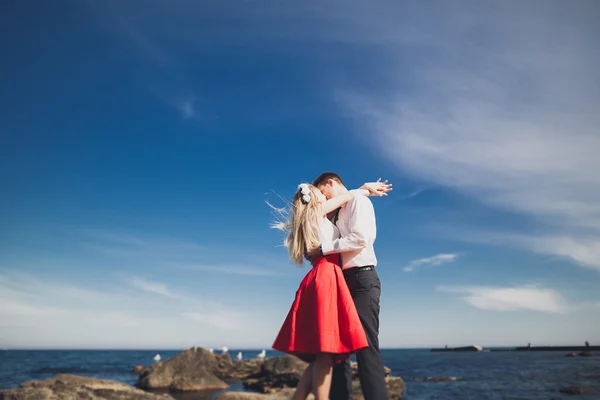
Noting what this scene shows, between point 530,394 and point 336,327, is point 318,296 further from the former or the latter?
point 530,394

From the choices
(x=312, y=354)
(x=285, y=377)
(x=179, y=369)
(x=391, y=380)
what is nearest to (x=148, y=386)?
(x=179, y=369)

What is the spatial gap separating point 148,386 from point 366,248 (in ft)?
64.9

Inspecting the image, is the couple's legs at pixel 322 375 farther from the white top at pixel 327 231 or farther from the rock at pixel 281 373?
the rock at pixel 281 373

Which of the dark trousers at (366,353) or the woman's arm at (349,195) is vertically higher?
the woman's arm at (349,195)

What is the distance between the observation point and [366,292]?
3.97 meters

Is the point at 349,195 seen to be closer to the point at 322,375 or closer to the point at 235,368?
the point at 322,375

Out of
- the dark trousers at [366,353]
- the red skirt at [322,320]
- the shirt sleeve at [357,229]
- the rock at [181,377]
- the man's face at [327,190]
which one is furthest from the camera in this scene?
the rock at [181,377]

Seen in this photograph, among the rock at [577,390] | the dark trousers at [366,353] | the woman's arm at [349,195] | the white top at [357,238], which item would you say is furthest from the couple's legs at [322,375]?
the rock at [577,390]

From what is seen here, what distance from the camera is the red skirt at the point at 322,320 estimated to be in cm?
365

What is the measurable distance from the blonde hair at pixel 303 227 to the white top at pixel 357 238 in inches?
6.1

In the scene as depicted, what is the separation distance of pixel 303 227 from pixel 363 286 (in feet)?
2.79

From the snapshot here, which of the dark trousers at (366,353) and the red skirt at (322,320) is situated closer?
the red skirt at (322,320)

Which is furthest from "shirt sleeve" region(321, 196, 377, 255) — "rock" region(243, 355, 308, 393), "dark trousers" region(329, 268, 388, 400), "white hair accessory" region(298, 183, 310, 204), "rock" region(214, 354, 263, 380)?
"rock" region(214, 354, 263, 380)

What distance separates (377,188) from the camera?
4.63 meters
